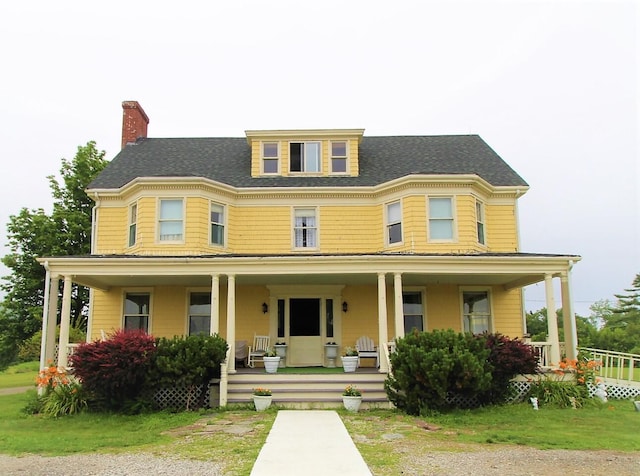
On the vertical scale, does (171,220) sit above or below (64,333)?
above

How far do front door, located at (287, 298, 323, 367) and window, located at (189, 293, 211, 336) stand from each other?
2.60m

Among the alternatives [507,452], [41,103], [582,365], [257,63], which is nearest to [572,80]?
[582,365]

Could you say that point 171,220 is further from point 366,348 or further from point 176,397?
point 366,348

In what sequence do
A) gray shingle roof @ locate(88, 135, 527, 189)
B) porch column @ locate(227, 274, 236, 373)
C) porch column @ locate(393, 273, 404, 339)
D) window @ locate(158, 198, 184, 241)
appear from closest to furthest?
porch column @ locate(227, 274, 236, 373) < porch column @ locate(393, 273, 404, 339) < window @ locate(158, 198, 184, 241) < gray shingle roof @ locate(88, 135, 527, 189)

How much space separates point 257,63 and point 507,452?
12257 mm

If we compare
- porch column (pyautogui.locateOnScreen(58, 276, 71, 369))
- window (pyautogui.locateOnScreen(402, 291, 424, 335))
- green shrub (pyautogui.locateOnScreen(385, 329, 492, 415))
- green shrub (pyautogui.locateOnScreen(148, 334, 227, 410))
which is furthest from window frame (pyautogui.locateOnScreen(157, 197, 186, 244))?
green shrub (pyautogui.locateOnScreen(385, 329, 492, 415))

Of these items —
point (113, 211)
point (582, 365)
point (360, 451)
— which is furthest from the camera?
point (113, 211)

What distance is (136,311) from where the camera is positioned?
16.8m

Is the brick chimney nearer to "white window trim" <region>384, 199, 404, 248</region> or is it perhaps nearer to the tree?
the tree

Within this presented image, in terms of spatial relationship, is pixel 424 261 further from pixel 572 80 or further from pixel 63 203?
pixel 63 203

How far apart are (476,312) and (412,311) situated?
205 centimetres

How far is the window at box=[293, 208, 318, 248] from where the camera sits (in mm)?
17344

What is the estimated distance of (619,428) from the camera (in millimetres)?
9977

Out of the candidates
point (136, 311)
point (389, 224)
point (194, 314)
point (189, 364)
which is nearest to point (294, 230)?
point (389, 224)
